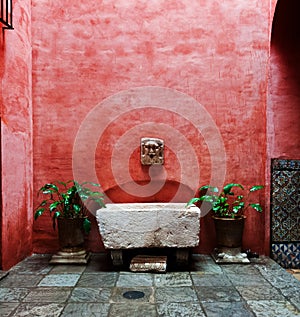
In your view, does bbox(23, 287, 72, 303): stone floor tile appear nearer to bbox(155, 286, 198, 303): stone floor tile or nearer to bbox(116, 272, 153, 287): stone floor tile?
bbox(116, 272, 153, 287): stone floor tile

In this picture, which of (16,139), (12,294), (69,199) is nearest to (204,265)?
(69,199)

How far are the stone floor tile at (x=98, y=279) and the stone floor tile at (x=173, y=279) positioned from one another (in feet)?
1.31

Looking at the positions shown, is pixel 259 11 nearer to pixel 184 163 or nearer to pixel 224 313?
pixel 184 163

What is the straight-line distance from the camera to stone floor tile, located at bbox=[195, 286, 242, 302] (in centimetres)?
283

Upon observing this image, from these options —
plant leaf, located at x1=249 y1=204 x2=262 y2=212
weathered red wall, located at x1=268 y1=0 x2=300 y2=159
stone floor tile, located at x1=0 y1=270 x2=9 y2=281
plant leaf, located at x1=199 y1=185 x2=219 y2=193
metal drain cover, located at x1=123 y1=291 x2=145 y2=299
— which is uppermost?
weathered red wall, located at x1=268 y1=0 x2=300 y2=159

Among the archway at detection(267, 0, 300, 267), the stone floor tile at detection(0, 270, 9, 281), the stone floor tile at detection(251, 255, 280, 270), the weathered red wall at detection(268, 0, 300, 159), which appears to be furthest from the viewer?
the weathered red wall at detection(268, 0, 300, 159)

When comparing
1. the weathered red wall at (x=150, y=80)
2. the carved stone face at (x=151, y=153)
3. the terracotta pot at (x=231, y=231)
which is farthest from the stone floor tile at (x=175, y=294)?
the carved stone face at (x=151, y=153)

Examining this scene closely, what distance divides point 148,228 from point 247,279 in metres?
1.06

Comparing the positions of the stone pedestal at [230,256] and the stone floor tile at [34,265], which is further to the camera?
the stone pedestal at [230,256]

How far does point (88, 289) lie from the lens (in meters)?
3.05

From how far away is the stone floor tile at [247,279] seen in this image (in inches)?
126

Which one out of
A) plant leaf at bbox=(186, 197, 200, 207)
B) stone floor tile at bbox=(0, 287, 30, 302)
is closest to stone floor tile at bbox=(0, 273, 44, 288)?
stone floor tile at bbox=(0, 287, 30, 302)

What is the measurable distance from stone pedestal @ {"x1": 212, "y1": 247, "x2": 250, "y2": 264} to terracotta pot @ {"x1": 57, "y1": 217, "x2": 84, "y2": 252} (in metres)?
1.53

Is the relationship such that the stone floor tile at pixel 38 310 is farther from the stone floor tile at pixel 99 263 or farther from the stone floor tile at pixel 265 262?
the stone floor tile at pixel 265 262
